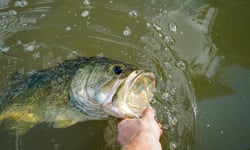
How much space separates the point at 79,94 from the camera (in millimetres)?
2814

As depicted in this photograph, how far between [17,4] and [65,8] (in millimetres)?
410

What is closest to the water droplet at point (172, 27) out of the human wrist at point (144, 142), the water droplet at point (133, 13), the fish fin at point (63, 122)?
the water droplet at point (133, 13)

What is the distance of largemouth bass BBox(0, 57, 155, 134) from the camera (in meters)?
2.64

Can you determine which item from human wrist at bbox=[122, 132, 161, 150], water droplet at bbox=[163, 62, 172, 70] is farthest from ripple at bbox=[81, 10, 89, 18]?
human wrist at bbox=[122, 132, 161, 150]

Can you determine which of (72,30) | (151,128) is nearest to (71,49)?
(72,30)

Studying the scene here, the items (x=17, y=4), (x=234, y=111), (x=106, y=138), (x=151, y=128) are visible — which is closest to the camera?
(x=151, y=128)

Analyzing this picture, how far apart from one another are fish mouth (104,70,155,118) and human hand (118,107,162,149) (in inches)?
3.9

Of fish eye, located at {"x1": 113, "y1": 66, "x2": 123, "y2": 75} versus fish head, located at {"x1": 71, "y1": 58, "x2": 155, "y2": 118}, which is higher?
fish eye, located at {"x1": 113, "y1": 66, "x2": 123, "y2": 75}

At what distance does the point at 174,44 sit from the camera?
3.66 metres

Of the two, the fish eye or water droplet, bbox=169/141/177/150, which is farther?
water droplet, bbox=169/141/177/150

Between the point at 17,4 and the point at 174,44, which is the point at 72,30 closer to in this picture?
the point at 17,4

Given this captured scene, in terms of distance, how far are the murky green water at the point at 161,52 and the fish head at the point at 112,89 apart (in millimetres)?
385

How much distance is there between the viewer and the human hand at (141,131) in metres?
2.37

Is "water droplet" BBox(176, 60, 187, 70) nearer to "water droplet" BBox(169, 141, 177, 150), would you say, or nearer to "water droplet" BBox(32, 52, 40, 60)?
Answer: "water droplet" BBox(169, 141, 177, 150)
